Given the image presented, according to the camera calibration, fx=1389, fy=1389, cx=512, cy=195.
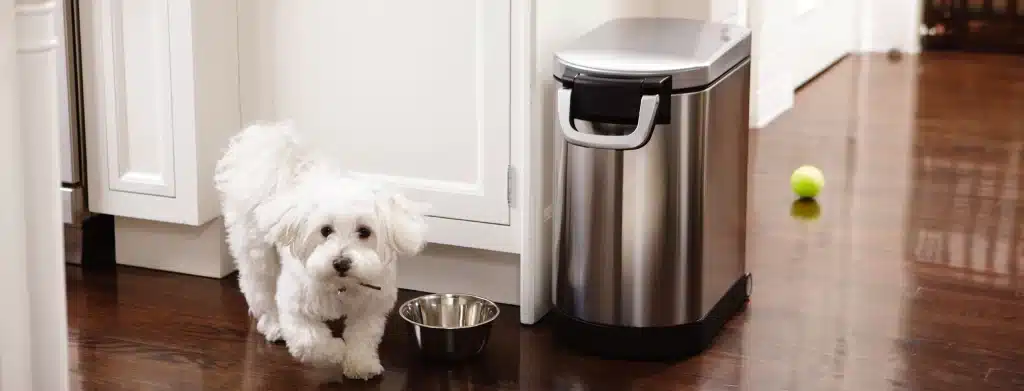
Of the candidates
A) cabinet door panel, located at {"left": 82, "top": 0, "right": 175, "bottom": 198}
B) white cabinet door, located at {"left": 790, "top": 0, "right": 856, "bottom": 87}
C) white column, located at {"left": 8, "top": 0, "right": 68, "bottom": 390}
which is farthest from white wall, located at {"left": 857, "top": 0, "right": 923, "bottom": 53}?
white column, located at {"left": 8, "top": 0, "right": 68, "bottom": 390}

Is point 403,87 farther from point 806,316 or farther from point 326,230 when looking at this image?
point 806,316

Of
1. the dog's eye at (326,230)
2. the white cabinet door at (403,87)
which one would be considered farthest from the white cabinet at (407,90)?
the dog's eye at (326,230)

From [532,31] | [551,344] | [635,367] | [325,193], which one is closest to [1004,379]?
[635,367]

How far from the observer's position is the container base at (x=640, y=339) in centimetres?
273

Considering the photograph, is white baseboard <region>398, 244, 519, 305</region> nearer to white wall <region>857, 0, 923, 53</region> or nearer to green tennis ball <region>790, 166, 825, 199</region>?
green tennis ball <region>790, 166, 825, 199</region>

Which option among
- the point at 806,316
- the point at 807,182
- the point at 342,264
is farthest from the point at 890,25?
the point at 342,264

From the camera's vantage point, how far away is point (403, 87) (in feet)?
9.64

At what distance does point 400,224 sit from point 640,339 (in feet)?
1.86

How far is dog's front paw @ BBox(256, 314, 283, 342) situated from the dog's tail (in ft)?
0.96

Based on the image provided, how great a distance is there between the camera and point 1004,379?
2615mm

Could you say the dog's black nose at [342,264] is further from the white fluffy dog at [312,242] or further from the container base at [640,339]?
the container base at [640,339]

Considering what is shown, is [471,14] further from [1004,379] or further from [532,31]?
[1004,379]

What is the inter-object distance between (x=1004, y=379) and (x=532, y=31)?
112 centimetres

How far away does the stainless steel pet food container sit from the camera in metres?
2.59
